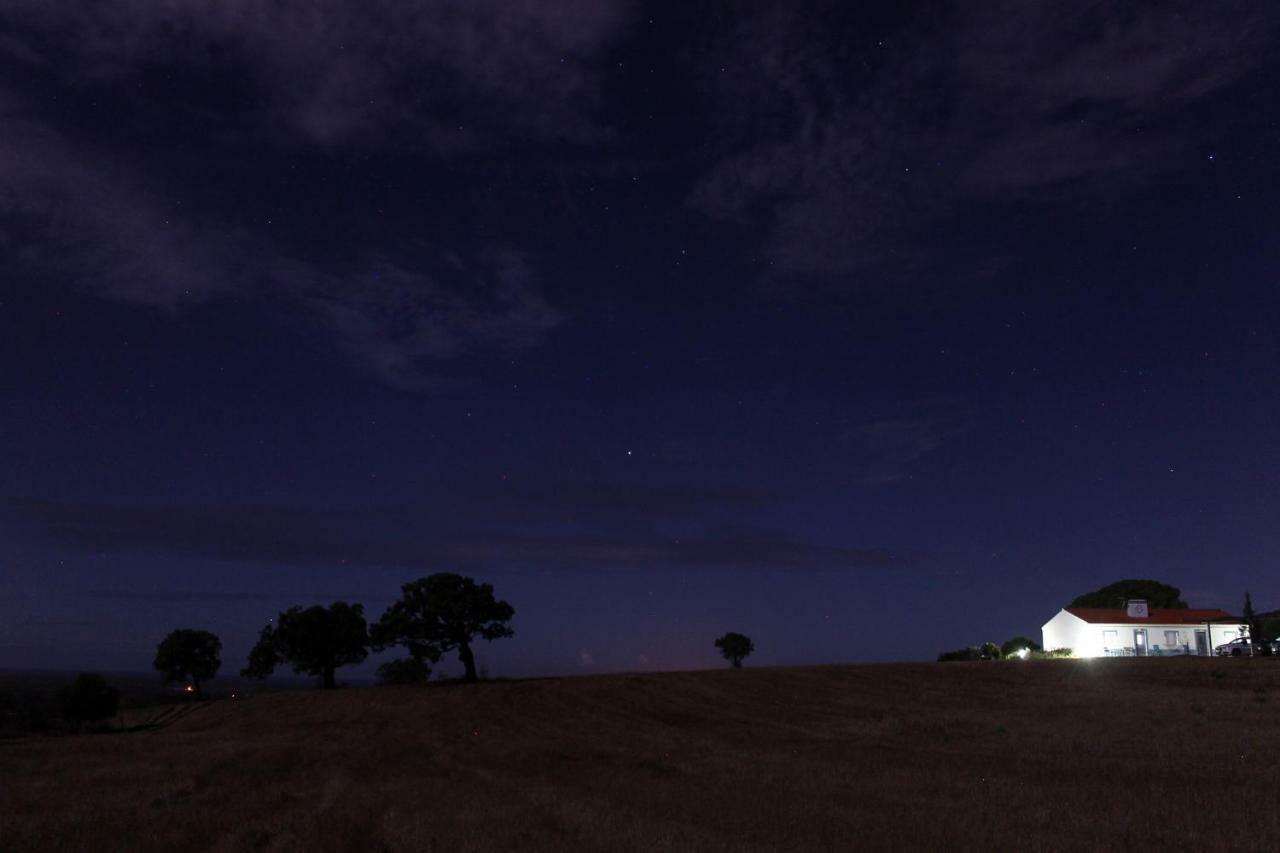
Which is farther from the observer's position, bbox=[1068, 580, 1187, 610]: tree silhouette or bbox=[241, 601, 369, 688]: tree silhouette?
bbox=[1068, 580, 1187, 610]: tree silhouette

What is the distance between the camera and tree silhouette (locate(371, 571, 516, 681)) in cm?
6612

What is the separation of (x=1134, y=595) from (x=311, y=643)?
12173 cm

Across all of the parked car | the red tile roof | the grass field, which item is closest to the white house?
the red tile roof

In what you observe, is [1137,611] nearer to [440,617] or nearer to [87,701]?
[440,617]

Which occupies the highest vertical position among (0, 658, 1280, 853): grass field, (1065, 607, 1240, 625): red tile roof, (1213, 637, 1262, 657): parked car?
(1065, 607, 1240, 625): red tile roof

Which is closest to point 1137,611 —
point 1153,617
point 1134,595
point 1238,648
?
point 1153,617

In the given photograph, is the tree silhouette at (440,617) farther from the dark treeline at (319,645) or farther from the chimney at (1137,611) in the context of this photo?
the chimney at (1137,611)

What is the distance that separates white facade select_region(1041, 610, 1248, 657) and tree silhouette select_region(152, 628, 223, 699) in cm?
7904

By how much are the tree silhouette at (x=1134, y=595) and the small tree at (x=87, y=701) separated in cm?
12907

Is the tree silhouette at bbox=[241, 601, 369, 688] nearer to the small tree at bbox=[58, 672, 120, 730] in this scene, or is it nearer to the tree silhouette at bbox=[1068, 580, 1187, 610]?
the small tree at bbox=[58, 672, 120, 730]


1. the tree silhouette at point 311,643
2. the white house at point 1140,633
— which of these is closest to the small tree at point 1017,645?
the white house at point 1140,633

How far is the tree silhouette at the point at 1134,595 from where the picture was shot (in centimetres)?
13312

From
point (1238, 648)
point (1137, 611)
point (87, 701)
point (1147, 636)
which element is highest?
point (1137, 611)

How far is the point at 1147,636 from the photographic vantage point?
81.6m
